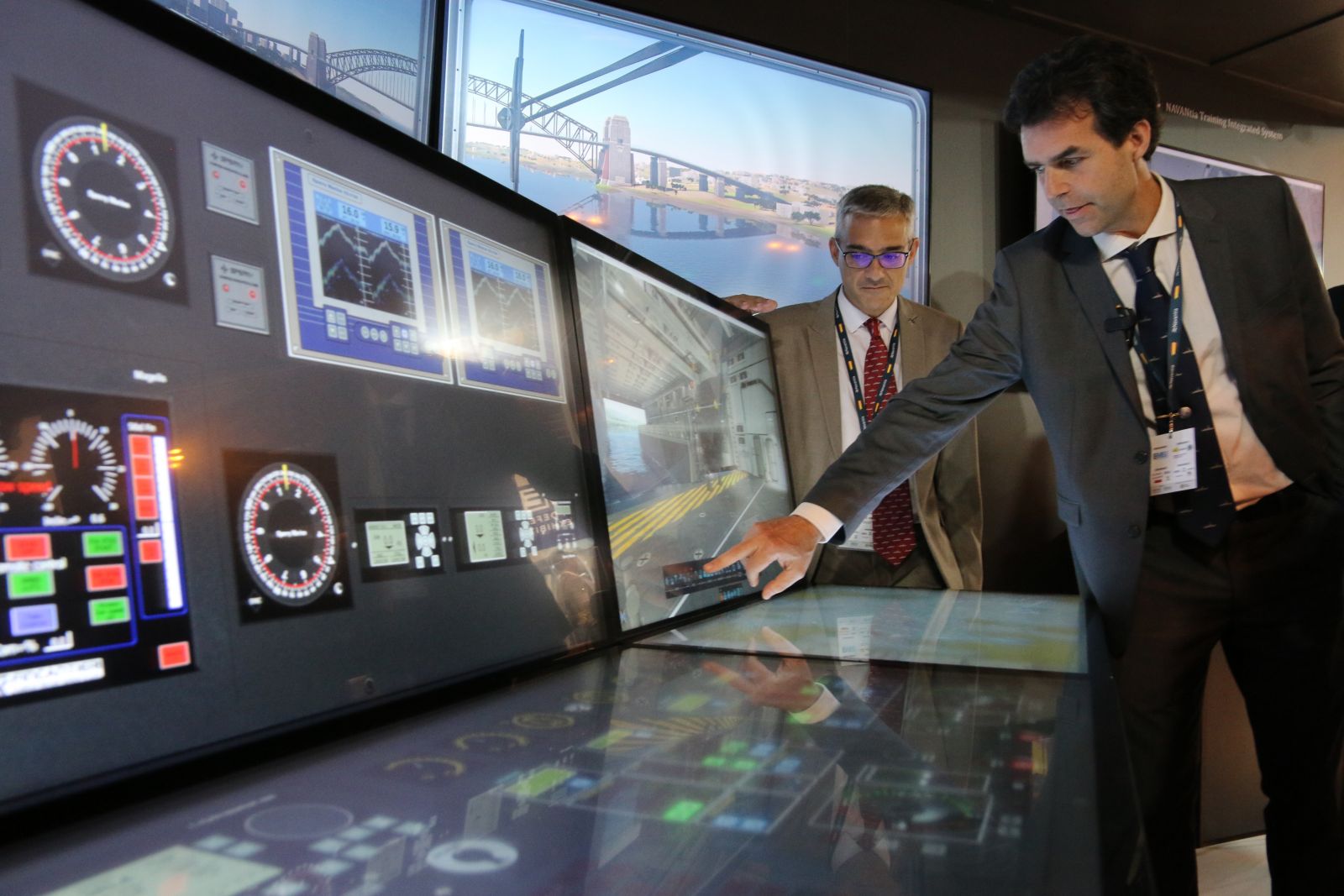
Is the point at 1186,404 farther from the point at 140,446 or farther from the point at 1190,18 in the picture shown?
the point at 1190,18

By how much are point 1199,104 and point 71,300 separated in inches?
189

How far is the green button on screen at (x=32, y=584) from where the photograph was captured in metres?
0.50

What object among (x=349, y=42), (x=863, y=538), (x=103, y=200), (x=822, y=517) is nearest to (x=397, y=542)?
(x=103, y=200)

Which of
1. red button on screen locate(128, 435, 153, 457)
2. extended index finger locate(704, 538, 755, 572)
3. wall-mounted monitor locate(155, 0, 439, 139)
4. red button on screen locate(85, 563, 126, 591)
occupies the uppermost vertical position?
wall-mounted monitor locate(155, 0, 439, 139)

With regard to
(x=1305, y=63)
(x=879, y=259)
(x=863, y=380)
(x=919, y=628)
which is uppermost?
(x=1305, y=63)

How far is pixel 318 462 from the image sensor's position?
73cm

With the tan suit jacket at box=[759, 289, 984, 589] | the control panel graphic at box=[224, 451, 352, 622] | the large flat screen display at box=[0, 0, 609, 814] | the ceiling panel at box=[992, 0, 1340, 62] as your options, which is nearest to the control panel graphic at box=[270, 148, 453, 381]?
the large flat screen display at box=[0, 0, 609, 814]

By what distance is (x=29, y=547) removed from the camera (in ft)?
1.67

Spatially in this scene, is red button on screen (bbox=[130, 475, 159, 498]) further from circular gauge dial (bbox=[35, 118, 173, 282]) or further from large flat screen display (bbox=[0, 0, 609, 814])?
circular gauge dial (bbox=[35, 118, 173, 282])

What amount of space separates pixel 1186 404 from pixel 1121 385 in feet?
0.35

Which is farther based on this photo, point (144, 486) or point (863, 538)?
point (863, 538)

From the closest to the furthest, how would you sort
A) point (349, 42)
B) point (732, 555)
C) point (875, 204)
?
point (732, 555), point (349, 42), point (875, 204)

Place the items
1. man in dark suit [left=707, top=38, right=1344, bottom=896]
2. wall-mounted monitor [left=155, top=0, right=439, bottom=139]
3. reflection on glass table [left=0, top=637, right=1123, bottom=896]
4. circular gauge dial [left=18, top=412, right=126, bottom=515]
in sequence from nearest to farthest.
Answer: reflection on glass table [left=0, top=637, right=1123, bottom=896]
circular gauge dial [left=18, top=412, right=126, bottom=515]
man in dark suit [left=707, top=38, right=1344, bottom=896]
wall-mounted monitor [left=155, top=0, right=439, bottom=139]

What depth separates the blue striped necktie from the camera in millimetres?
1492
